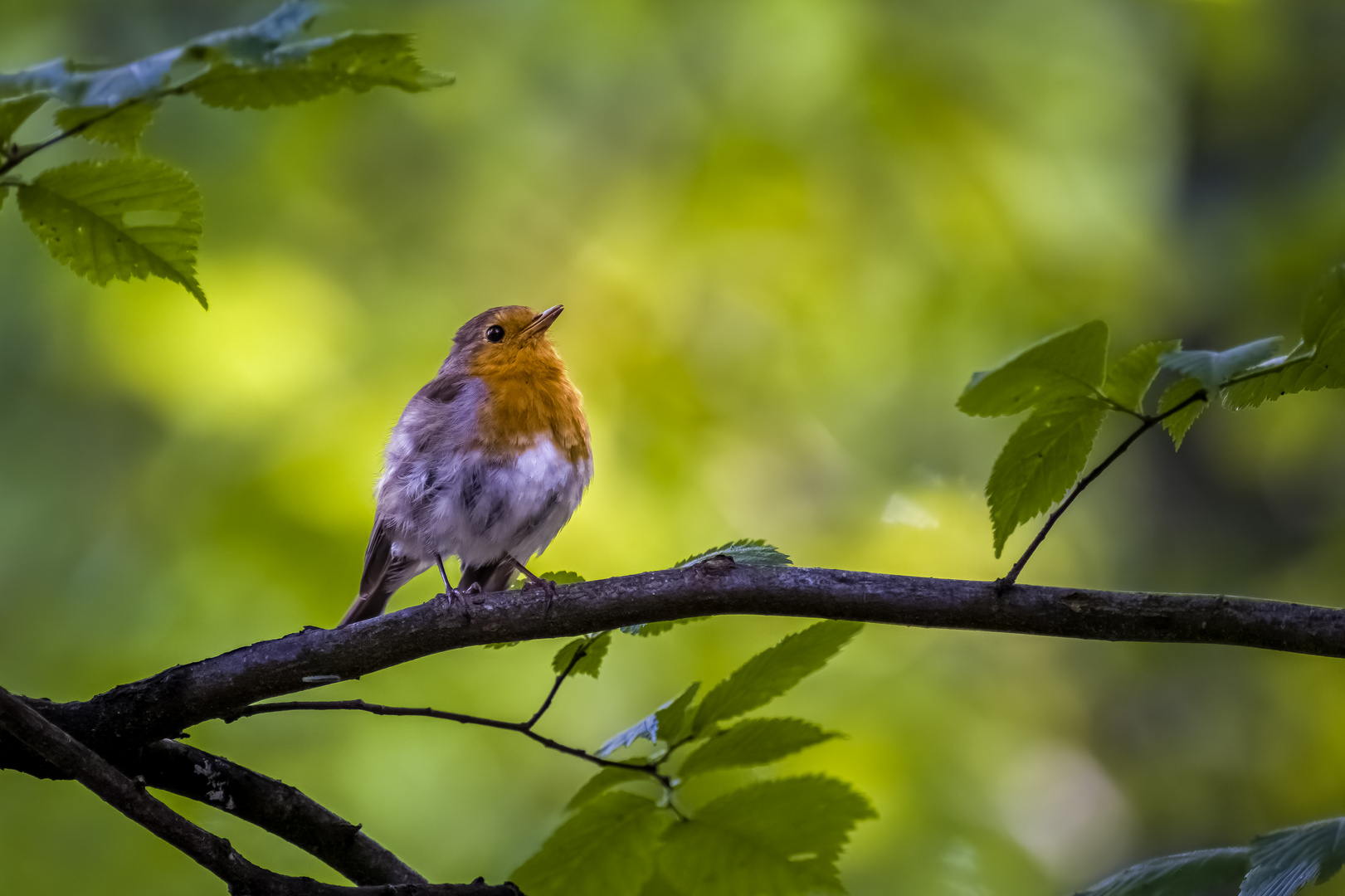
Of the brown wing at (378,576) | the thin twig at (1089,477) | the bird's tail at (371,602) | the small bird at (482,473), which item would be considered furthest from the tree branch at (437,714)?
the bird's tail at (371,602)

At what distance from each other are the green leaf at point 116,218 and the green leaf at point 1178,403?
1384mm

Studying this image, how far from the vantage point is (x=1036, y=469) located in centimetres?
171

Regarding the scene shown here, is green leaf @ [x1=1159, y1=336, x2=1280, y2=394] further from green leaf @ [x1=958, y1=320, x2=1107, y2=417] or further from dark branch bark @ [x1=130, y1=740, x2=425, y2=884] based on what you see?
dark branch bark @ [x1=130, y1=740, x2=425, y2=884]

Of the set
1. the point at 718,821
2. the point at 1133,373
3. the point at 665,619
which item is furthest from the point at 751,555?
the point at 1133,373

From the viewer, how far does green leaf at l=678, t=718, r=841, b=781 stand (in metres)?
1.84

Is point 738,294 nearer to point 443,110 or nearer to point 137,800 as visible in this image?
point 443,110

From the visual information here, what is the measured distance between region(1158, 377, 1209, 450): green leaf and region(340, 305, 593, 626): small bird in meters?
2.33

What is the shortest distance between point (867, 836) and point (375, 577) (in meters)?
2.27

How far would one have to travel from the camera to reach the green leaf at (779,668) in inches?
70.4

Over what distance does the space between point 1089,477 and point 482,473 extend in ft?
7.62

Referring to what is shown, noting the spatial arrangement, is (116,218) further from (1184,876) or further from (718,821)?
(1184,876)

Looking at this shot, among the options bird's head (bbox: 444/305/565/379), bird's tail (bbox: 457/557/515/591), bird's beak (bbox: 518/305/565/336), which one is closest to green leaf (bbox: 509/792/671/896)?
bird's tail (bbox: 457/557/515/591)

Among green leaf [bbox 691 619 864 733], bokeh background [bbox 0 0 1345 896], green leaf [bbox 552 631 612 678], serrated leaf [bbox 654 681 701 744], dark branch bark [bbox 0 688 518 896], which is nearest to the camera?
dark branch bark [bbox 0 688 518 896]

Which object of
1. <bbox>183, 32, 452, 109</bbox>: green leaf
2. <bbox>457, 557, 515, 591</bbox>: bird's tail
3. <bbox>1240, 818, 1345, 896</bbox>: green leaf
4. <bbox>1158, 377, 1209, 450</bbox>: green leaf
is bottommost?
<bbox>1240, 818, 1345, 896</bbox>: green leaf
